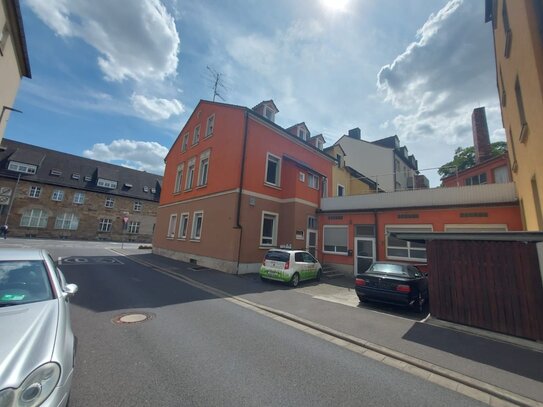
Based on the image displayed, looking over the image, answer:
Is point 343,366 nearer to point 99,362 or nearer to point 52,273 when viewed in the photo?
point 99,362

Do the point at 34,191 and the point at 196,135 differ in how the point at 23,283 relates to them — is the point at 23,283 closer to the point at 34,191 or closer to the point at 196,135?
the point at 196,135

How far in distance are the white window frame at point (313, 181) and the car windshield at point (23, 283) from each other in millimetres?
14802

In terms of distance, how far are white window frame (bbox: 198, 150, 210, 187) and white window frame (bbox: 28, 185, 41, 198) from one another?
28312 mm

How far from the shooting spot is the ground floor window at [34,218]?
102ft

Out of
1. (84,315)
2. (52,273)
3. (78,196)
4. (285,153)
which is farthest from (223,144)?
(78,196)

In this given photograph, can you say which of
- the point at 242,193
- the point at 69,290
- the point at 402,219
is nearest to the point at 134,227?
the point at 242,193

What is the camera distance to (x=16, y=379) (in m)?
1.94

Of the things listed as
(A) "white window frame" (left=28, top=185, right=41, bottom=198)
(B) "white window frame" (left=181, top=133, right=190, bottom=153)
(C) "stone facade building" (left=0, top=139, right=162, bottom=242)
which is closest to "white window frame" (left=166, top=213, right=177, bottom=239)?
(B) "white window frame" (left=181, top=133, right=190, bottom=153)

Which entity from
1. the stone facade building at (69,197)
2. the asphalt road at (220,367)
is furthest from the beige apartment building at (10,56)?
the stone facade building at (69,197)

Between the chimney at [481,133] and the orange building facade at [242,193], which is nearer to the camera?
the orange building facade at [242,193]

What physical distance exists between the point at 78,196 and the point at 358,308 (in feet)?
134

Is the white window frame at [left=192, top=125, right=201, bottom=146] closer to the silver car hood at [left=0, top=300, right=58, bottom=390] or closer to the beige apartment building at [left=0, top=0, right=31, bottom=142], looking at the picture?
the beige apartment building at [left=0, top=0, right=31, bottom=142]

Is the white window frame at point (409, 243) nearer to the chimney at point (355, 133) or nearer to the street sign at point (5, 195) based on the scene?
the chimney at point (355, 133)

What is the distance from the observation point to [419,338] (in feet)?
19.1
